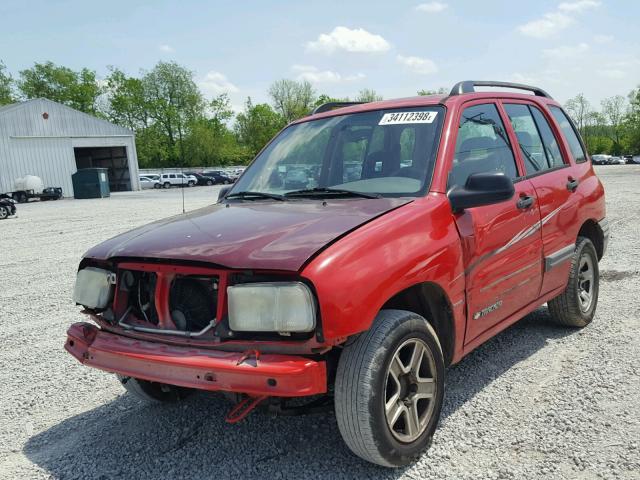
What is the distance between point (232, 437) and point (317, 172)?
5.72ft

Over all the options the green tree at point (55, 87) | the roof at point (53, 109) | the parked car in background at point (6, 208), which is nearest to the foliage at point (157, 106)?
the green tree at point (55, 87)

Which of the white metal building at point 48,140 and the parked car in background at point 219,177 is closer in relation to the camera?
the white metal building at point 48,140

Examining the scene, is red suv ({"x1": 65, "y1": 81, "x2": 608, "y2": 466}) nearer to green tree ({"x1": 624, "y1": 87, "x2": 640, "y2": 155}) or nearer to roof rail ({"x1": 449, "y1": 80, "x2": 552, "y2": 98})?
roof rail ({"x1": 449, "y1": 80, "x2": 552, "y2": 98})

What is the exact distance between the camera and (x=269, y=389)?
7.67 ft

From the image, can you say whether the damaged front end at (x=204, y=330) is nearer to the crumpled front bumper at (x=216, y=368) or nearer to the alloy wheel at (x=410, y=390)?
the crumpled front bumper at (x=216, y=368)

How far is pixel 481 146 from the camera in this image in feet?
12.1

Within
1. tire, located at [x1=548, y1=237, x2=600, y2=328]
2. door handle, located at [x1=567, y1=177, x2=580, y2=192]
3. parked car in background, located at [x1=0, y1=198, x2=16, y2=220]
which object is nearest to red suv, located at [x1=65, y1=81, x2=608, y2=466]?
door handle, located at [x1=567, y1=177, x2=580, y2=192]

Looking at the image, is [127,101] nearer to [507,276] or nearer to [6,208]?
[6,208]

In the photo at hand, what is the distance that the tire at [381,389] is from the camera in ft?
8.16

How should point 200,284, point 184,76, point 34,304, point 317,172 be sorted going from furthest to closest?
point 184,76 < point 34,304 < point 317,172 < point 200,284

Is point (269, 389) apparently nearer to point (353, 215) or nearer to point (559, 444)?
point (353, 215)

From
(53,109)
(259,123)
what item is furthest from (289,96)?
(53,109)

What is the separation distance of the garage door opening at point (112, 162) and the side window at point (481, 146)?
4662 centimetres

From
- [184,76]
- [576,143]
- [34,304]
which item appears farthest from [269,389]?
[184,76]
